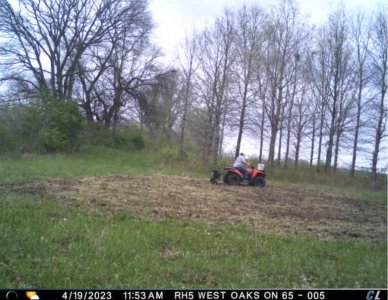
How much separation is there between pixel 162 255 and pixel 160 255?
4cm

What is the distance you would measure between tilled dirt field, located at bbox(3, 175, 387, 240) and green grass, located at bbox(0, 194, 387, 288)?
100cm

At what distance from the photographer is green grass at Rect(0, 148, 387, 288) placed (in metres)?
5.21

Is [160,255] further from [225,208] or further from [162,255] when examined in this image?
[225,208]

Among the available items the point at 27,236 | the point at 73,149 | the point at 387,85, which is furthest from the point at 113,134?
the point at 27,236

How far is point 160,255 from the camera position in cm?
618

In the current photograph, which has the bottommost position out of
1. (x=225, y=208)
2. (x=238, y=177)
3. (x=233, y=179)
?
(x=225, y=208)

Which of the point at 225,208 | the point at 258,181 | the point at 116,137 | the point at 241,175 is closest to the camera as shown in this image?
the point at 225,208

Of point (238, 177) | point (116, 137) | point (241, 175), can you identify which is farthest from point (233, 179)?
point (116, 137)

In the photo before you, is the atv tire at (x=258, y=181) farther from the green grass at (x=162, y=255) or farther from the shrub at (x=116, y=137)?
the shrub at (x=116, y=137)

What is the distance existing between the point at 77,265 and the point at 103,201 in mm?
4784

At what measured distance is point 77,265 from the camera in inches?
213

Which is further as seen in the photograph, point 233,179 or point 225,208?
point 233,179

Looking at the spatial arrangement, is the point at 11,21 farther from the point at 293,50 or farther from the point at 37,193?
the point at 37,193

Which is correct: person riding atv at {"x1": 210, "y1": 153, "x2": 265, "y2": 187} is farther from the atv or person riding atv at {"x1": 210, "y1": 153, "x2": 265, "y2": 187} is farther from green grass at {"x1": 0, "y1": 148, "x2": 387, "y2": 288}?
green grass at {"x1": 0, "y1": 148, "x2": 387, "y2": 288}
